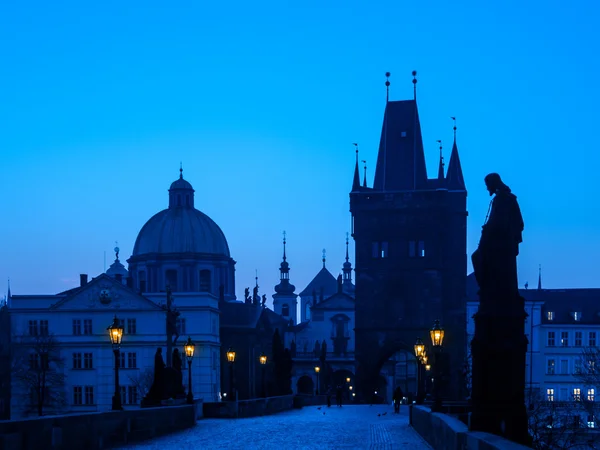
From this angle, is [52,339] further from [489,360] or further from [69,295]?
[489,360]

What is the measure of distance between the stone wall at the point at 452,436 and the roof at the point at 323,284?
159 m

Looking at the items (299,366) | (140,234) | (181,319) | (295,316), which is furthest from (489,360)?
(295,316)

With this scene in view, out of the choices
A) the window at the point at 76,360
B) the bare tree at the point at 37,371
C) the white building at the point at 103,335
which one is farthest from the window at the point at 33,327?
the window at the point at 76,360

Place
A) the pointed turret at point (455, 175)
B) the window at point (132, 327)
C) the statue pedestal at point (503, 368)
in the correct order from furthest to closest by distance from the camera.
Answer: the pointed turret at point (455, 175) < the window at point (132, 327) < the statue pedestal at point (503, 368)

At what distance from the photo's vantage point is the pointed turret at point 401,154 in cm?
9925

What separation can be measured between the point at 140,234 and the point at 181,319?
2754 centimetres

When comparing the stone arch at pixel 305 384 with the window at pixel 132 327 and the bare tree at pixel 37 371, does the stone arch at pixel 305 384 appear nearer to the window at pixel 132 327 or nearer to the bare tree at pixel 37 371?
the window at pixel 132 327

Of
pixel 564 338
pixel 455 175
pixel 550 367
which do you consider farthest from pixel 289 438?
pixel 564 338

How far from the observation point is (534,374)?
380ft

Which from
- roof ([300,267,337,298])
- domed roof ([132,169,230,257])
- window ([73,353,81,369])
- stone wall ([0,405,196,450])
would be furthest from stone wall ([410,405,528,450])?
roof ([300,267,337,298])

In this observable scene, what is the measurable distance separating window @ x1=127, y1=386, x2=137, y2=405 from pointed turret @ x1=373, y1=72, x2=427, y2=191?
2634 centimetres

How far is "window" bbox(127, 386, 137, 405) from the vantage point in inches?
3824

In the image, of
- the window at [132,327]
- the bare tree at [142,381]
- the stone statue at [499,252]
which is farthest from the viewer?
the window at [132,327]

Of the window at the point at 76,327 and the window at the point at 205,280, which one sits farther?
the window at the point at 205,280
